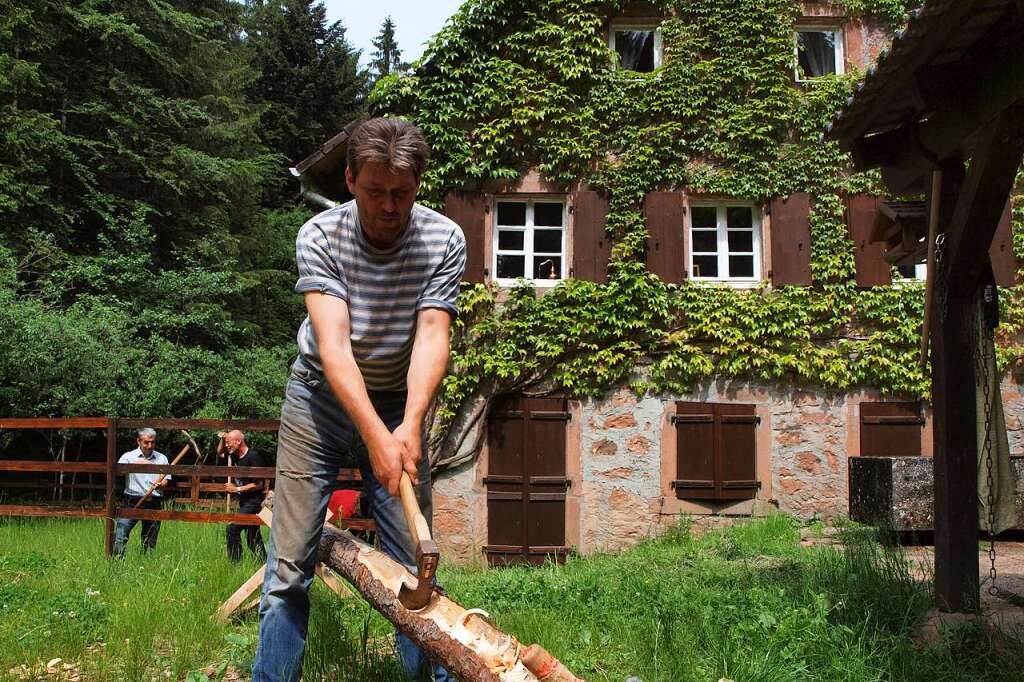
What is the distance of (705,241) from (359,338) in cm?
904

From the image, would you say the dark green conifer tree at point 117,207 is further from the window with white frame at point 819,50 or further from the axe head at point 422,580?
the axe head at point 422,580

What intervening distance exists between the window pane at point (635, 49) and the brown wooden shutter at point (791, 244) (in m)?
2.70

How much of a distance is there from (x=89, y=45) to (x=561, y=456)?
523 inches

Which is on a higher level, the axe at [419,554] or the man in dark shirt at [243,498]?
the axe at [419,554]

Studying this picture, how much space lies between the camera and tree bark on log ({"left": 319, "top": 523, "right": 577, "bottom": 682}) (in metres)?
2.27

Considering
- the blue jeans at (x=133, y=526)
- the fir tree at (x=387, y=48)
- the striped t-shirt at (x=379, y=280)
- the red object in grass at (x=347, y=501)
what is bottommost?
the blue jeans at (x=133, y=526)

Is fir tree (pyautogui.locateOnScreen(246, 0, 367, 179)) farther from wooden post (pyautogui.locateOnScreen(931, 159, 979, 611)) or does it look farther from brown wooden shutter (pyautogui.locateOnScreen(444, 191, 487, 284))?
wooden post (pyautogui.locateOnScreen(931, 159, 979, 611))

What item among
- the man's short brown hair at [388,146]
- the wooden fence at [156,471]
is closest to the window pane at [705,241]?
the wooden fence at [156,471]

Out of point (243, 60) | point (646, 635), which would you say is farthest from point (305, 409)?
point (243, 60)

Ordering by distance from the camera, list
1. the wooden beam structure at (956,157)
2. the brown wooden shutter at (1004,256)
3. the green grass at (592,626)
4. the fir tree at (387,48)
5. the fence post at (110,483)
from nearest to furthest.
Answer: the green grass at (592,626), the wooden beam structure at (956,157), the fence post at (110,483), the brown wooden shutter at (1004,256), the fir tree at (387,48)

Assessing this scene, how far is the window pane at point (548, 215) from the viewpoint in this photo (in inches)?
444

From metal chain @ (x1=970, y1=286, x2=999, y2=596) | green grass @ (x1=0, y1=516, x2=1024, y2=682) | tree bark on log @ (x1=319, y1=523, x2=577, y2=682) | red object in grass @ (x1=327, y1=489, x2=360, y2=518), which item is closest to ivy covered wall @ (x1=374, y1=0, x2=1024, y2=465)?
red object in grass @ (x1=327, y1=489, x2=360, y2=518)

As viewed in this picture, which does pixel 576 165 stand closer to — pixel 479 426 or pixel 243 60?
pixel 479 426

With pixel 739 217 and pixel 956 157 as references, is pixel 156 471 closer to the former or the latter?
pixel 956 157
